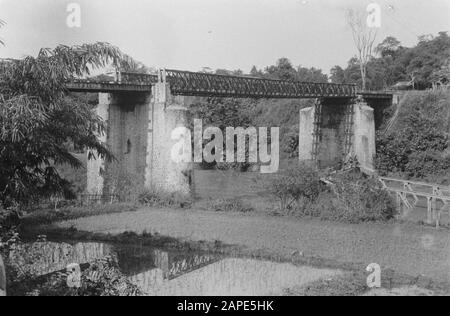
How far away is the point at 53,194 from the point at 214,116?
35.4 metres

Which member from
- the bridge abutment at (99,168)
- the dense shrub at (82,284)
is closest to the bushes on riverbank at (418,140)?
the bridge abutment at (99,168)

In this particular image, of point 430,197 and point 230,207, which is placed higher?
point 430,197

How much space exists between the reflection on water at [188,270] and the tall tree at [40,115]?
1.54 m

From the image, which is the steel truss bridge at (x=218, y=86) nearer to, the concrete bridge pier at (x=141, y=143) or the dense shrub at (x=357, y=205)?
the concrete bridge pier at (x=141, y=143)

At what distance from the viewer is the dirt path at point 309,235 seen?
14.0 meters

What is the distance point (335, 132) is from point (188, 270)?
1127 inches

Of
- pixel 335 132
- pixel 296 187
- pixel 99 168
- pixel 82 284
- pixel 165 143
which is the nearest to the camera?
pixel 82 284

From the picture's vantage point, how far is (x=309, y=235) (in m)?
17.6

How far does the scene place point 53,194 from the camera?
13.8 metres

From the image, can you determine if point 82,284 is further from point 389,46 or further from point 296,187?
point 389,46

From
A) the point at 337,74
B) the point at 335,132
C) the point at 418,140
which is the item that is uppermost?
the point at 337,74

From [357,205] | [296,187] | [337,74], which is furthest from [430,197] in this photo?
[337,74]
